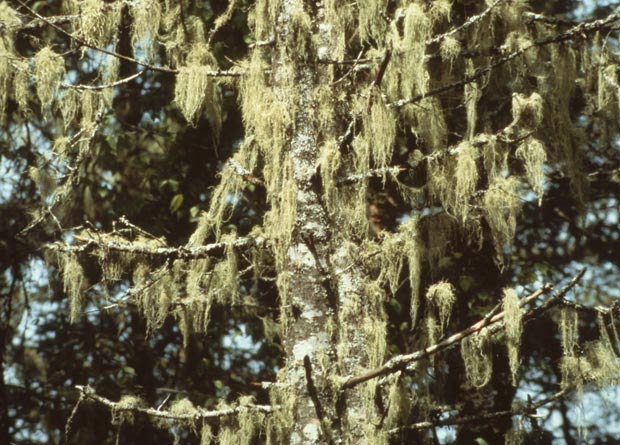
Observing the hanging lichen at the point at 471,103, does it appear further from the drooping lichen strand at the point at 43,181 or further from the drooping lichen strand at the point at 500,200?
the drooping lichen strand at the point at 43,181

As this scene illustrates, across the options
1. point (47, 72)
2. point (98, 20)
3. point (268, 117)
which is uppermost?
point (98, 20)

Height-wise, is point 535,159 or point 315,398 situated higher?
point 535,159

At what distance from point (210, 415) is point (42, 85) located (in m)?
2.11

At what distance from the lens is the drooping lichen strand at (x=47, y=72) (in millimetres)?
4688

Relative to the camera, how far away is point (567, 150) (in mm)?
4992

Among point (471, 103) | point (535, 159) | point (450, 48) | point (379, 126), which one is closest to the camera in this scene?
point (379, 126)

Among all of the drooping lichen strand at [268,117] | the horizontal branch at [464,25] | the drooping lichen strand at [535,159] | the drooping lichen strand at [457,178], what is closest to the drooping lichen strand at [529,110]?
the drooping lichen strand at [535,159]

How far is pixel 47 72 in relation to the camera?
4.69 meters

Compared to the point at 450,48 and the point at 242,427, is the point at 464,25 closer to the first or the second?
the point at 450,48

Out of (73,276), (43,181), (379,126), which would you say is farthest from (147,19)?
(379,126)

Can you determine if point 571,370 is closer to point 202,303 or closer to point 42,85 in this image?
point 202,303

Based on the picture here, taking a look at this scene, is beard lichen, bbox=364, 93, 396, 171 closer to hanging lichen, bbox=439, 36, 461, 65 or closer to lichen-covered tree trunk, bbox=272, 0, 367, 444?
lichen-covered tree trunk, bbox=272, 0, 367, 444

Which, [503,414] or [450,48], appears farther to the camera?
[450,48]

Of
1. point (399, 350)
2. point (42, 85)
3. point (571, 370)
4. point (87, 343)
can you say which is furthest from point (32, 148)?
point (571, 370)
